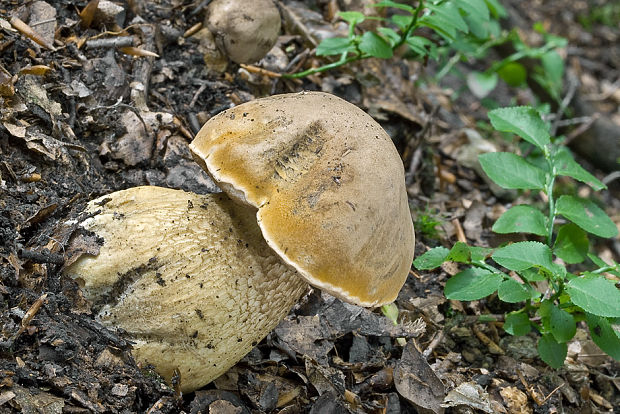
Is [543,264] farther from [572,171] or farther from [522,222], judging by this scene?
[572,171]

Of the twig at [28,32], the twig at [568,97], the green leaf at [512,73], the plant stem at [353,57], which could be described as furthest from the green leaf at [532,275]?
the twig at [568,97]

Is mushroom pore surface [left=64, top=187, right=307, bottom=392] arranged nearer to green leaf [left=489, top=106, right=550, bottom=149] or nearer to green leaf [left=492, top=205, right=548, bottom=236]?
green leaf [left=492, top=205, right=548, bottom=236]

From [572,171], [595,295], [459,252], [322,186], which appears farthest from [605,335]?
[322,186]

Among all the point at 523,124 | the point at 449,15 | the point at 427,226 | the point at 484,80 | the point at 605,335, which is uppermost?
the point at 449,15

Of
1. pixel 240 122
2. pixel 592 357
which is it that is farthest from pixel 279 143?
pixel 592 357

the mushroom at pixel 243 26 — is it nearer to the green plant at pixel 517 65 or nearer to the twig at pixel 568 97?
the green plant at pixel 517 65

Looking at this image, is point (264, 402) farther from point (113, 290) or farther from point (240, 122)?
point (240, 122)
